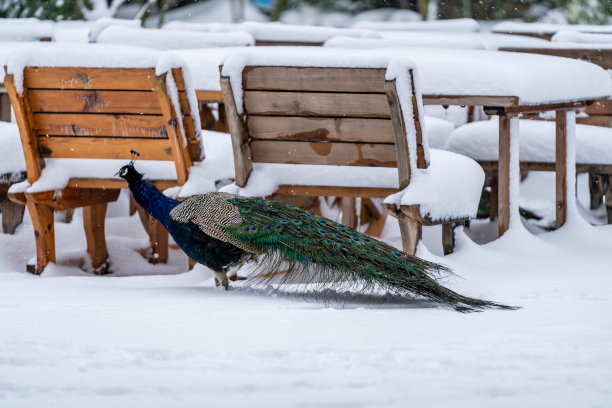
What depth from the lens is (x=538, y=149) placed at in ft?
19.9

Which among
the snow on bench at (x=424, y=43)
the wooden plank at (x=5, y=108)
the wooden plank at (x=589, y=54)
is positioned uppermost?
the snow on bench at (x=424, y=43)

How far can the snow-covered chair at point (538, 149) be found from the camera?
19.7ft

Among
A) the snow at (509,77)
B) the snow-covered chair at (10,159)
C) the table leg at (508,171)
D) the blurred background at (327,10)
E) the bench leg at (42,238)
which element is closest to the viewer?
the snow at (509,77)

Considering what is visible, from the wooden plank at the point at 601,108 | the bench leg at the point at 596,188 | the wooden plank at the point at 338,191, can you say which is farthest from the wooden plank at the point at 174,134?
the wooden plank at the point at 601,108

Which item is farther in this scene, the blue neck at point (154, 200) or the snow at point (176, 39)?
the snow at point (176, 39)

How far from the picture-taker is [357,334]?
3057mm

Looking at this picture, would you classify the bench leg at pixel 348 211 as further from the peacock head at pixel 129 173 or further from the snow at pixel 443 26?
the snow at pixel 443 26

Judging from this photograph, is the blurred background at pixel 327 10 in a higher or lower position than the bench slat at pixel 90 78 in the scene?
lower

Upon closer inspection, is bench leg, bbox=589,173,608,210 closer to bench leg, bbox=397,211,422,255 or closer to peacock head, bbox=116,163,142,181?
bench leg, bbox=397,211,422,255

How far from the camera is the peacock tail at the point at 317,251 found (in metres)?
3.83

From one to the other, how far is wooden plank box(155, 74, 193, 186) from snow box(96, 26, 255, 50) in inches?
139

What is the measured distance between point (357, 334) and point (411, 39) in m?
5.59

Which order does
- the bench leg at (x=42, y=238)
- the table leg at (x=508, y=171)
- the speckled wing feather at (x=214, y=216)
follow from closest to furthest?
1. the speckled wing feather at (x=214, y=216)
2. the bench leg at (x=42, y=238)
3. the table leg at (x=508, y=171)

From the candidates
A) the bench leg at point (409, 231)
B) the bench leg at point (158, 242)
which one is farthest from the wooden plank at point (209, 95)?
the bench leg at point (409, 231)
